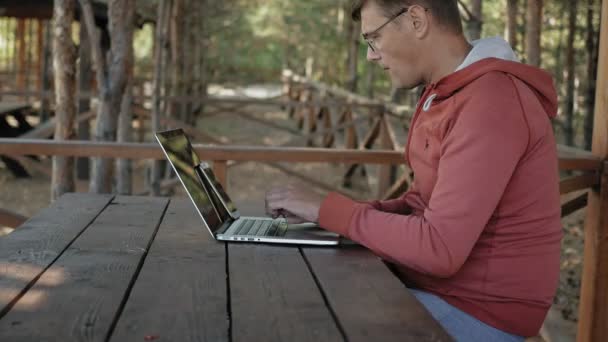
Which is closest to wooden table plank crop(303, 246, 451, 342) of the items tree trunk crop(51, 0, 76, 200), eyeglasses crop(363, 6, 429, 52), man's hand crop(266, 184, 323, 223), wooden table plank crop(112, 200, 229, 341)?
man's hand crop(266, 184, 323, 223)

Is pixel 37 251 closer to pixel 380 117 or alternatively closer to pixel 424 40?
pixel 424 40

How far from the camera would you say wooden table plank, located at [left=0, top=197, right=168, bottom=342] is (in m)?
1.65

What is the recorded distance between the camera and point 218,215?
275 centimetres

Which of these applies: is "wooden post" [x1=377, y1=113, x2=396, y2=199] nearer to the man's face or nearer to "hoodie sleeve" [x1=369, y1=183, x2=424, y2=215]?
"hoodie sleeve" [x1=369, y1=183, x2=424, y2=215]

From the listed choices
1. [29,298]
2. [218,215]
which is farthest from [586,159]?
[29,298]

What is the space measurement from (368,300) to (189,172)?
89 cm

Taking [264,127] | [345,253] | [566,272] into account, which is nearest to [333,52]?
[264,127]

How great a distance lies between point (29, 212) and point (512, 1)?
19.4 ft

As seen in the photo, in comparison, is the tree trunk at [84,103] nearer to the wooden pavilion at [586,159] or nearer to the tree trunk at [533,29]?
the tree trunk at [533,29]

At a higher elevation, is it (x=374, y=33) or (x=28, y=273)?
(x=374, y=33)

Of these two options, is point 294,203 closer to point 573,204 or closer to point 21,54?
point 573,204

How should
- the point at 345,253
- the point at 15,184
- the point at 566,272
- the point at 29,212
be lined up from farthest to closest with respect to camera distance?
the point at 15,184 < the point at 29,212 < the point at 566,272 < the point at 345,253

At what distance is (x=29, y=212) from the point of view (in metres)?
10.0

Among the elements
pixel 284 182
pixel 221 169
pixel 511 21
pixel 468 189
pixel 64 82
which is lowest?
pixel 284 182
